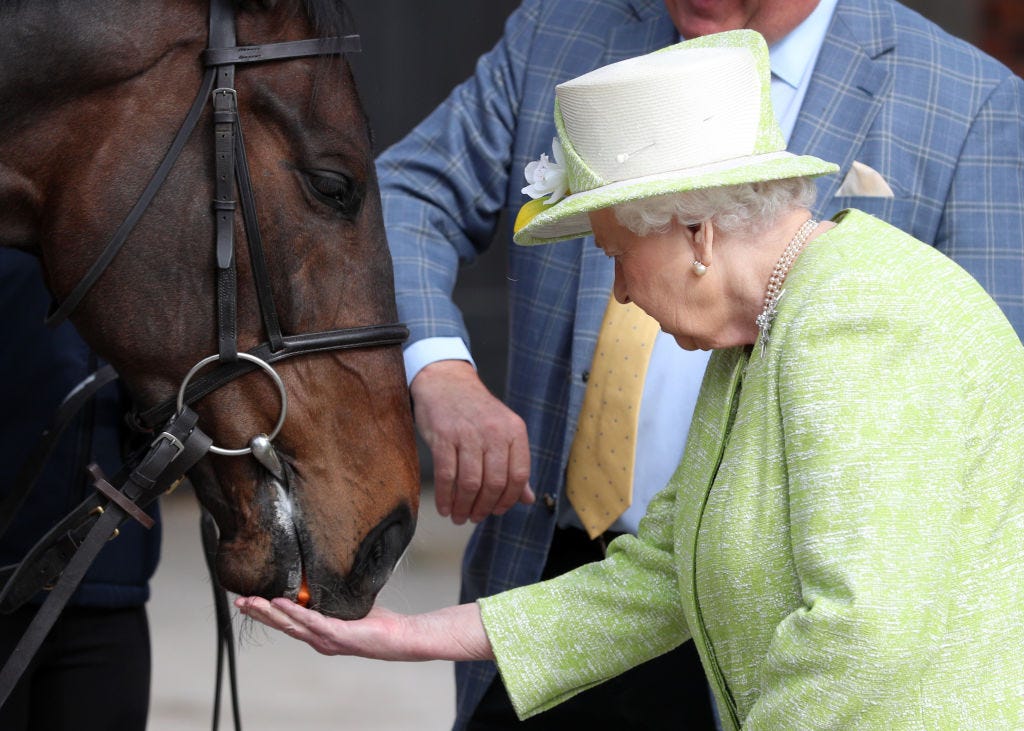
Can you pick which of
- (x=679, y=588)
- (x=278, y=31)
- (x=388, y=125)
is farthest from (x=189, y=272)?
(x=388, y=125)

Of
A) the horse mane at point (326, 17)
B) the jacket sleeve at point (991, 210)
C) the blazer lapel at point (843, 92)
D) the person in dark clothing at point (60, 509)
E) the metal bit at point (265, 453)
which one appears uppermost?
the horse mane at point (326, 17)

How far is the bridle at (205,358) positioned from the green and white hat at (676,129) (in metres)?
0.55

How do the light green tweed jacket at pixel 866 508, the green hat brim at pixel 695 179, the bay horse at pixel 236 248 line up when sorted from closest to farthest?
the light green tweed jacket at pixel 866 508
the green hat brim at pixel 695 179
the bay horse at pixel 236 248

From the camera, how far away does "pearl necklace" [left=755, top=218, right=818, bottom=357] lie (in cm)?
145

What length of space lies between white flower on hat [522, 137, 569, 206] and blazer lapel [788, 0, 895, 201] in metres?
0.69

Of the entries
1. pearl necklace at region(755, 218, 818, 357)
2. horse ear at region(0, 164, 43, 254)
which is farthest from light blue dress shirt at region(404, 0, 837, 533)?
horse ear at region(0, 164, 43, 254)

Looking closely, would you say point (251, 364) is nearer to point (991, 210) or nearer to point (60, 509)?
point (60, 509)

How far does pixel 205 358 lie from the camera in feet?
6.19

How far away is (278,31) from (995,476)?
A: 116cm

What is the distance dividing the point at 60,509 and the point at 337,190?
83cm

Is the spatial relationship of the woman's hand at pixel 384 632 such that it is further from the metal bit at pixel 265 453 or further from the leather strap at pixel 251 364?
the leather strap at pixel 251 364

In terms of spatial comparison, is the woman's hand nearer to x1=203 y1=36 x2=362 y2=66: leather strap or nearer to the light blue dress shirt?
the light blue dress shirt

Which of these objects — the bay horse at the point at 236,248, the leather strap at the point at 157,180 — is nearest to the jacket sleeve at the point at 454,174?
the bay horse at the point at 236,248

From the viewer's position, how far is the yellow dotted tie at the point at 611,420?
2.15m
